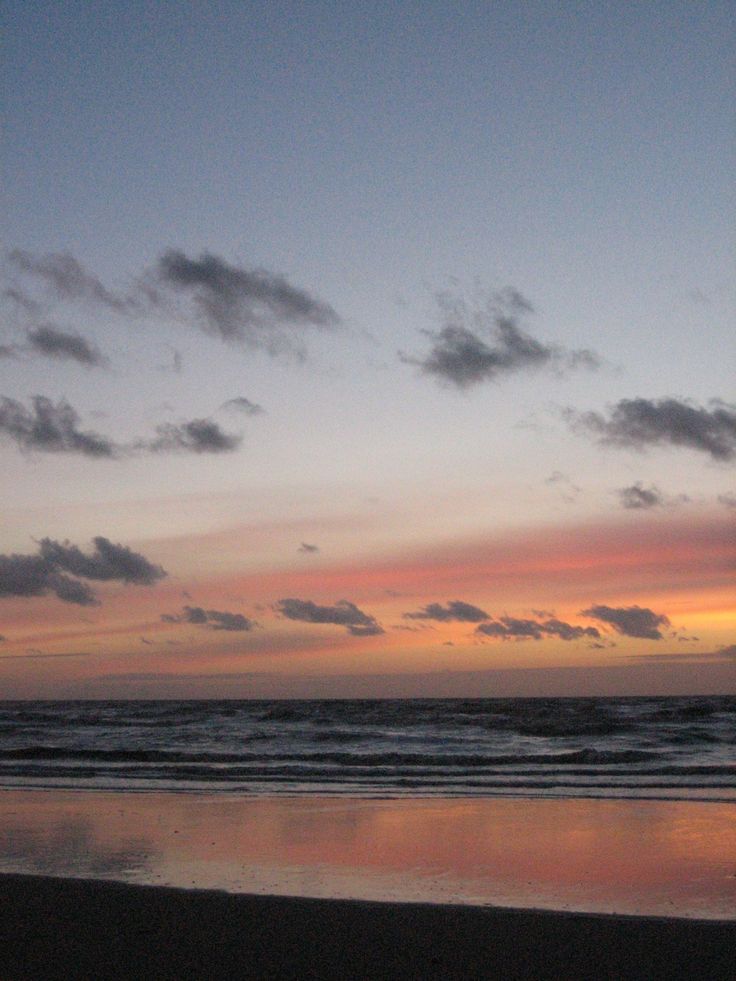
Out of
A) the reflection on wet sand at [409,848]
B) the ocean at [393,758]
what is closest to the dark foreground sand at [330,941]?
the reflection on wet sand at [409,848]

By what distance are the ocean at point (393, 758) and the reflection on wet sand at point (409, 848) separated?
307cm

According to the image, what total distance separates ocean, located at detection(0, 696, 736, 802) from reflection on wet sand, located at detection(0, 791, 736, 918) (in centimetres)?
307

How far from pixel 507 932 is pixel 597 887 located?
2.48 m

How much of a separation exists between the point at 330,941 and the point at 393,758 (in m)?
23.7

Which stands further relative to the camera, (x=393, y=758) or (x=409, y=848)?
(x=393, y=758)

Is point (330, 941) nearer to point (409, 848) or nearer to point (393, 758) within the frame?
point (409, 848)

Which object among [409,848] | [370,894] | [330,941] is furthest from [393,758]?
[330,941]

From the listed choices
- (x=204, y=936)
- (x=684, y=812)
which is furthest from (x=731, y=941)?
(x=684, y=812)

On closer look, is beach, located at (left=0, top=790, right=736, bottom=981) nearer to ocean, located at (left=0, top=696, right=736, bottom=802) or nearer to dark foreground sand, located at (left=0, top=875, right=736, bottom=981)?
dark foreground sand, located at (left=0, top=875, right=736, bottom=981)

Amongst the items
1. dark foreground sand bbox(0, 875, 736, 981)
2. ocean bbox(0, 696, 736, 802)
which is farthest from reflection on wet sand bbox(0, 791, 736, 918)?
ocean bbox(0, 696, 736, 802)

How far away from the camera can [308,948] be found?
27.5ft

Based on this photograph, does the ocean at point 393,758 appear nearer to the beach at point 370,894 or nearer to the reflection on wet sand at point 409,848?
the reflection on wet sand at point 409,848

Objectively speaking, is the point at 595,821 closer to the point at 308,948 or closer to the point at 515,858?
the point at 515,858

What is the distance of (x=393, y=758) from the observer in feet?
104
